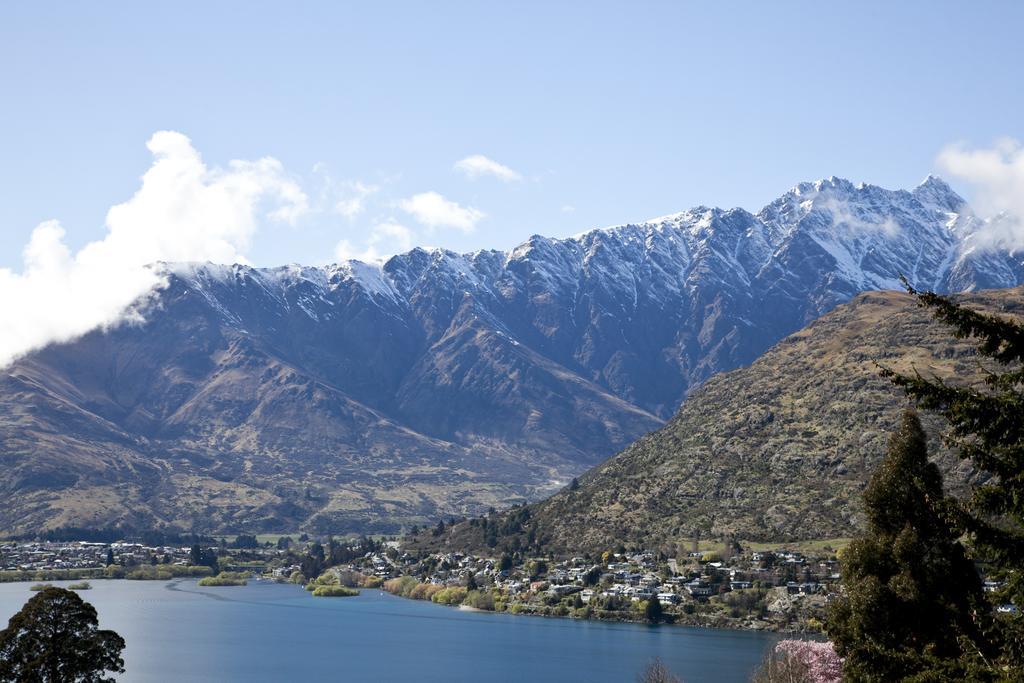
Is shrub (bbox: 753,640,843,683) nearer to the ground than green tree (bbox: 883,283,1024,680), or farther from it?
nearer to the ground

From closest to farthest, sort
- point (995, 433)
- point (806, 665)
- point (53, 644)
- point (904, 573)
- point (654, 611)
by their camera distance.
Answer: point (995, 433), point (904, 573), point (53, 644), point (806, 665), point (654, 611)

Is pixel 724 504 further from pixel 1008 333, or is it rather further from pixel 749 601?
pixel 1008 333

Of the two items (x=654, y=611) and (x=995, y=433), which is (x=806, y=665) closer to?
(x=995, y=433)

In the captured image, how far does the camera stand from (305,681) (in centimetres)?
12175

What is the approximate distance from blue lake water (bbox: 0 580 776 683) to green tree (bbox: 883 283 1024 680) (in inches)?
3515

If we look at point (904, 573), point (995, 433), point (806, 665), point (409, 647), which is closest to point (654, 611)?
point (409, 647)

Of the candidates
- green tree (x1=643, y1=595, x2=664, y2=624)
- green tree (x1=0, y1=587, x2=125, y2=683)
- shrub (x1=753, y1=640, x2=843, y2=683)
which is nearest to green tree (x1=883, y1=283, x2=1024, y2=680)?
shrub (x1=753, y1=640, x2=843, y2=683)

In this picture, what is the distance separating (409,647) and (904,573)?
119651 mm

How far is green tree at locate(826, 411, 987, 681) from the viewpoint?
35.9 m

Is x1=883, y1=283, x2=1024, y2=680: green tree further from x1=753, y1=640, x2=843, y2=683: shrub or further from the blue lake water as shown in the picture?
the blue lake water

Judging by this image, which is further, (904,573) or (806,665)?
(806,665)

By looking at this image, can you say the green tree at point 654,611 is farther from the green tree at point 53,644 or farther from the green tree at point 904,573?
the green tree at point 904,573

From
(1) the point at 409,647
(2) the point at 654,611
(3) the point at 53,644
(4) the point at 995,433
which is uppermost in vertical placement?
(4) the point at 995,433

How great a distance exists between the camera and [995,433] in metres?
22.0
